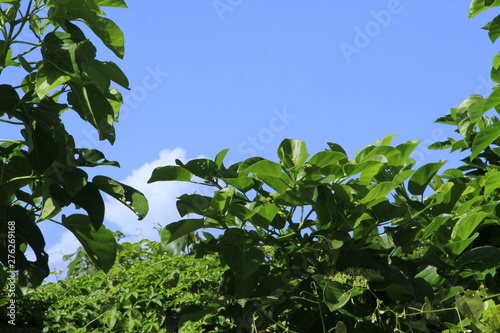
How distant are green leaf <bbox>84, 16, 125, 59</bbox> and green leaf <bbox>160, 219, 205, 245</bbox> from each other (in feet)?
2.24

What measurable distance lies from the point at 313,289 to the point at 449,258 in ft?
1.99

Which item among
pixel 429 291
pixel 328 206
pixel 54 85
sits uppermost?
pixel 54 85

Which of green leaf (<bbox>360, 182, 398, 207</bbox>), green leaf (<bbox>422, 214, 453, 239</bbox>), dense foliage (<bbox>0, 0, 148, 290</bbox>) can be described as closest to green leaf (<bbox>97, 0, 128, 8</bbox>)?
dense foliage (<bbox>0, 0, 148, 290</bbox>)

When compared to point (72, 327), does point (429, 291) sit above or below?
below

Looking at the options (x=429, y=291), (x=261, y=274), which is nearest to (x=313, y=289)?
(x=261, y=274)

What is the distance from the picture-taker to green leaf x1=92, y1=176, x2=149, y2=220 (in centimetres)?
250

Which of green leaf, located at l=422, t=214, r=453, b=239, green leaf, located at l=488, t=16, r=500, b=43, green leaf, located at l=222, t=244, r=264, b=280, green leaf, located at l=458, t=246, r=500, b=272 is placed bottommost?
green leaf, located at l=458, t=246, r=500, b=272

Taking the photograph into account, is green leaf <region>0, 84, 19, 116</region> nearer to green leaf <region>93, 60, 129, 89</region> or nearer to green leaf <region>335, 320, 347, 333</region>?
green leaf <region>93, 60, 129, 89</region>

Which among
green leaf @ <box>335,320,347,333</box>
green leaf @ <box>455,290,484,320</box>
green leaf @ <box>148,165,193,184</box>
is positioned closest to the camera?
green leaf @ <box>455,290,484,320</box>

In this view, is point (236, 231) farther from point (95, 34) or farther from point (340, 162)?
point (95, 34)

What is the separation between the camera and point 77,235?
2605 millimetres

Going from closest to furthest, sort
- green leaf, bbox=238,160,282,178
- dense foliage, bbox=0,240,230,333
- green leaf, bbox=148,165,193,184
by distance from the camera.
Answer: green leaf, bbox=238,160,282,178, green leaf, bbox=148,165,193,184, dense foliage, bbox=0,240,230,333

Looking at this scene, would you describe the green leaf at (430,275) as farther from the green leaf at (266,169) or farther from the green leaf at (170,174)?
the green leaf at (170,174)

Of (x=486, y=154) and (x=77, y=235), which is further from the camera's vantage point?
(x=486, y=154)
